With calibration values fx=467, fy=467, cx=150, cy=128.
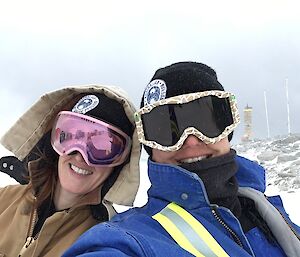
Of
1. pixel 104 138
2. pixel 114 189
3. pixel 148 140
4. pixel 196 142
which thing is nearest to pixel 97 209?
pixel 114 189

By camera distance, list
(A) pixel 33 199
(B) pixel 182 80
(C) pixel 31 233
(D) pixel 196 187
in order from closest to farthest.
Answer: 1. (D) pixel 196 187
2. (B) pixel 182 80
3. (C) pixel 31 233
4. (A) pixel 33 199

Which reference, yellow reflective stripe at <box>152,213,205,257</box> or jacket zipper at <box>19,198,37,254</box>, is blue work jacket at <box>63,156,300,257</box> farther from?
jacket zipper at <box>19,198,37,254</box>

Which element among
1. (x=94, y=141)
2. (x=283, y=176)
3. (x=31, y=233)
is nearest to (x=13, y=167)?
(x=31, y=233)

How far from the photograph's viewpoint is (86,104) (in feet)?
9.15

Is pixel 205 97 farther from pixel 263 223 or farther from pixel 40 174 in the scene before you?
pixel 40 174

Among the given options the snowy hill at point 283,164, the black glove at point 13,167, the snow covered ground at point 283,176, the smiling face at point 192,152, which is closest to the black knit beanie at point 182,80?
the smiling face at point 192,152

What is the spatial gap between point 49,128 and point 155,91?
1.09m

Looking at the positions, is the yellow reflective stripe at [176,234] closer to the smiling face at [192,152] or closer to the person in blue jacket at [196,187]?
the person in blue jacket at [196,187]

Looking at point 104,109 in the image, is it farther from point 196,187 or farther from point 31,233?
point 196,187

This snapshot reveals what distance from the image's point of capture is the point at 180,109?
2.25 metres

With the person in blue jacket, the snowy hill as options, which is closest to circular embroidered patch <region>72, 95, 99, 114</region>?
the person in blue jacket

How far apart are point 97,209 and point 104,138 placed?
42cm

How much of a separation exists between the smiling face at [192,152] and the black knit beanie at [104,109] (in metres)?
0.61

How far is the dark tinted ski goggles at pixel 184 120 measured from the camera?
2219 millimetres
